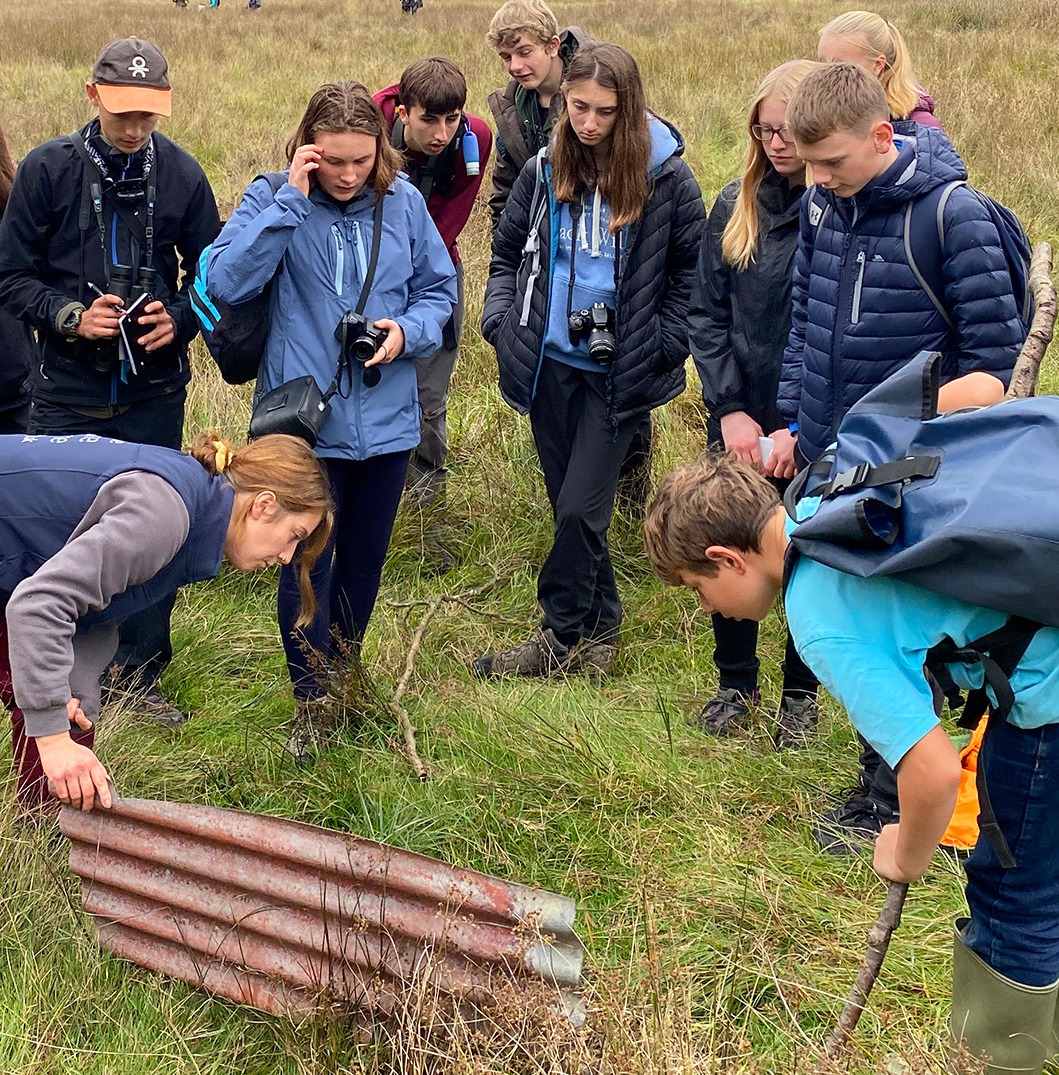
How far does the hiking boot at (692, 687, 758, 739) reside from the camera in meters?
3.78

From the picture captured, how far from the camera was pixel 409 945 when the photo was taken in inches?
104

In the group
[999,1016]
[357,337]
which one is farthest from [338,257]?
[999,1016]

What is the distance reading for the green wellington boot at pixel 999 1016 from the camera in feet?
7.39

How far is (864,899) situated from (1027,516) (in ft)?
4.89

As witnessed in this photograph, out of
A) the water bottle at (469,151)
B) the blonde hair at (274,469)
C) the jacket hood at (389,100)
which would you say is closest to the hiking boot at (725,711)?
the blonde hair at (274,469)

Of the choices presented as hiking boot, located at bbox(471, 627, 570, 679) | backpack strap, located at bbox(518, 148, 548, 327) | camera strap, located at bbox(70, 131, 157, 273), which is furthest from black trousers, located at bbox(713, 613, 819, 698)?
camera strap, located at bbox(70, 131, 157, 273)

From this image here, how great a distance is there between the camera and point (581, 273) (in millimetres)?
4066

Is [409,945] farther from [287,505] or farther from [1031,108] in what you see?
[1031,108]

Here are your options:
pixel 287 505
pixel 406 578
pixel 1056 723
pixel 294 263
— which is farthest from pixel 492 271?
pixel 1056 723

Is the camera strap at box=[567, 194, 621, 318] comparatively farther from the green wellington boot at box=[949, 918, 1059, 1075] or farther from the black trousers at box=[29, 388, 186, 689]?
the green wellington boot at box=[949, 918, 1059, 1075]

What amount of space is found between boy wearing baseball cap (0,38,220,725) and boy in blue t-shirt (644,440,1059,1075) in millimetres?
2107

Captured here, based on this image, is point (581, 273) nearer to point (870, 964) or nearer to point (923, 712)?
point (923, 712)

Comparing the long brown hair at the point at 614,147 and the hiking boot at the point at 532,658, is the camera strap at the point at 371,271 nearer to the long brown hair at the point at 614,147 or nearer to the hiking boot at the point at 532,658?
the long brown hair at the point at 614,147

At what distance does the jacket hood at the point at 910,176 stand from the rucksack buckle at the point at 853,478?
4.61 ft
